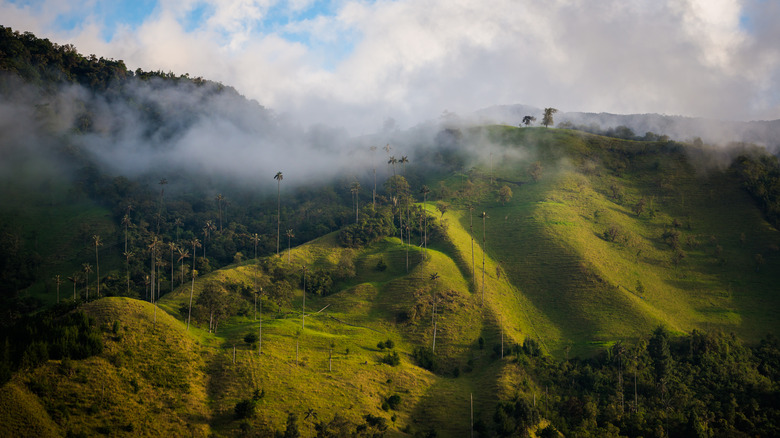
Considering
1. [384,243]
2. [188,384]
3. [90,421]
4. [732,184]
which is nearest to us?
[90,421]

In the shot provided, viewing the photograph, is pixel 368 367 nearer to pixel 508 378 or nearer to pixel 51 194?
pixel 508 378

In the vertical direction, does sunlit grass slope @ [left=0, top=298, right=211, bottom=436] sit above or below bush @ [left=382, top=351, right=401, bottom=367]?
above

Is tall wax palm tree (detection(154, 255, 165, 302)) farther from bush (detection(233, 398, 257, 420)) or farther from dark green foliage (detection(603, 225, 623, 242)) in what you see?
dark green foliage (detection(603, 225, 623, 242))

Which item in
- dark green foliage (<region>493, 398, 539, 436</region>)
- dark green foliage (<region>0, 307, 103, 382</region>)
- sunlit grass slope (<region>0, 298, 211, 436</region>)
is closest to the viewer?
sunlit grass slope (<region>0, 298, 211, 436</region>)

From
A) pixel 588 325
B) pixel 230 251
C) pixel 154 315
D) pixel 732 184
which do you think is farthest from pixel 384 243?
pixel 732 184

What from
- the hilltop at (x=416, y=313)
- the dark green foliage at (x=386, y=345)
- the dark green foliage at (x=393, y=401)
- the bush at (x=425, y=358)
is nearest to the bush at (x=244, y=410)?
the hilltop at (x=416, y=313)

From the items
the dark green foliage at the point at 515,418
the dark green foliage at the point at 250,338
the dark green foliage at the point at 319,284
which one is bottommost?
the dark green foliage at the point at 515,418

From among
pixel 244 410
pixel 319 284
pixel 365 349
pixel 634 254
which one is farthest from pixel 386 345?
pixel 634 254

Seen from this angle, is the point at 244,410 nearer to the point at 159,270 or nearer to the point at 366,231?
the point at 159,270

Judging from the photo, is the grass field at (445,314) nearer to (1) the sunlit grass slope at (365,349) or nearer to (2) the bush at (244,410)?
(1) the sunlit grass slope at (365,349)

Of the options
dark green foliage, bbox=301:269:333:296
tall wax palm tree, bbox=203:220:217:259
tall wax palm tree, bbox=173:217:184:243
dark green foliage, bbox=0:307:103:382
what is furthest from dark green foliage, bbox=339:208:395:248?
dark green foliage, bbox=0:307:103:382

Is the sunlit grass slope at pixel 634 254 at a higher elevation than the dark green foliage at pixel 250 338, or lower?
higher
